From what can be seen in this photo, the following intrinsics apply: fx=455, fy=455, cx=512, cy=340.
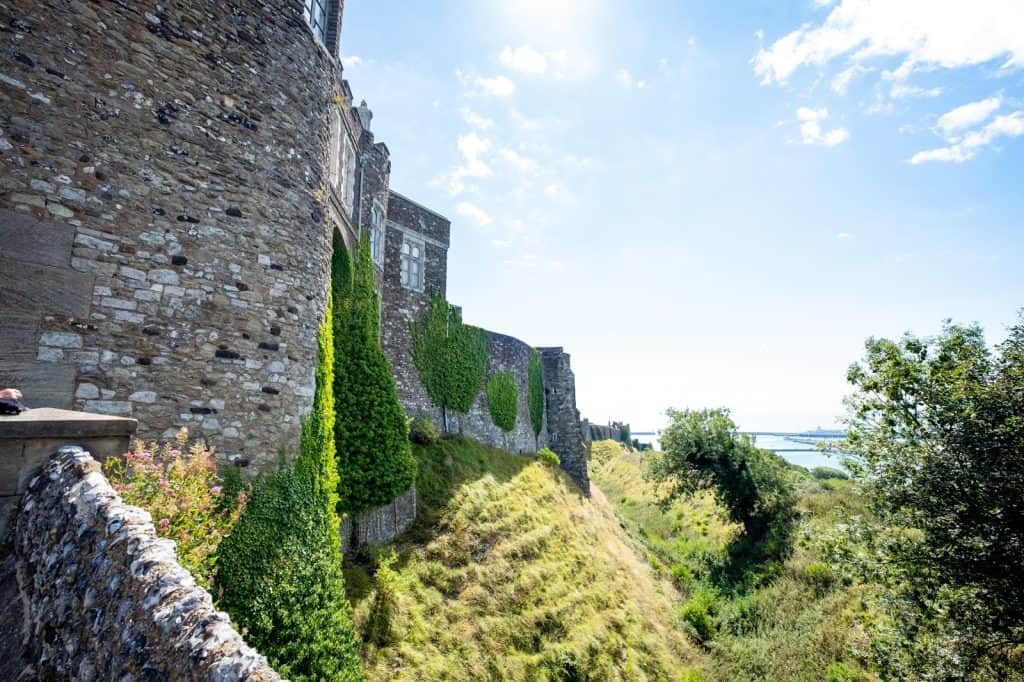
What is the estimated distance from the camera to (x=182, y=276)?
632 cm

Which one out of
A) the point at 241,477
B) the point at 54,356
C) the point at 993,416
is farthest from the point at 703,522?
the point at 54,356

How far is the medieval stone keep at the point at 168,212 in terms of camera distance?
17.6ft

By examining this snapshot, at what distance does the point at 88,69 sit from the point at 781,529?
27.9 m

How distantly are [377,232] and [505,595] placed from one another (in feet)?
39.9

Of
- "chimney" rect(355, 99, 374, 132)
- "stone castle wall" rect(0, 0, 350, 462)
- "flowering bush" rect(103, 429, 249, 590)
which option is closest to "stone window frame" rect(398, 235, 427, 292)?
"chimney" rect(355, 99, 374, 132)

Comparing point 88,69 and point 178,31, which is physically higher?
point 178,31

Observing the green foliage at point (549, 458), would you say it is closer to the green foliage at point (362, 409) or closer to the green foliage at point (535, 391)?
the green foliage at point (535, 391)

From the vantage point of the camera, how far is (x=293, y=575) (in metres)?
6.24

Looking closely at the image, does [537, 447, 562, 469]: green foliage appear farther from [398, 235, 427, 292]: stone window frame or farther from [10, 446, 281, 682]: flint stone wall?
[10, 446, 281, 682]: flint stone wall

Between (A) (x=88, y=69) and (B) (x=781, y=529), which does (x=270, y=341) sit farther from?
(B) (x=781, y=529)

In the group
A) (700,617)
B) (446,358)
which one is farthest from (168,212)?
(700,617)

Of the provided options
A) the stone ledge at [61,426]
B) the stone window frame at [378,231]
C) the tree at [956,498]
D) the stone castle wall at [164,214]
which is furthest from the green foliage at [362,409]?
the tree at [956,498]

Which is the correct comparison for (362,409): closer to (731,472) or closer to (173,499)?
(173,499)

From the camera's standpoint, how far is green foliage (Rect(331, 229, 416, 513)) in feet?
35.2
